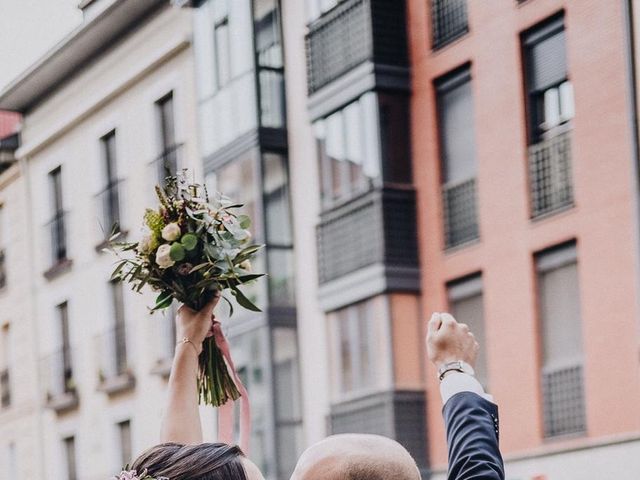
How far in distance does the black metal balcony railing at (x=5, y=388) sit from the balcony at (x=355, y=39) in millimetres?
12037

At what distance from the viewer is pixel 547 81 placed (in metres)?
16.6

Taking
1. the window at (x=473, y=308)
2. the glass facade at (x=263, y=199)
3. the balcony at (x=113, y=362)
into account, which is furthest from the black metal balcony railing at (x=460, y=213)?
the balcony at (x=113, y=362)

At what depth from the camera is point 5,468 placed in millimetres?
31031

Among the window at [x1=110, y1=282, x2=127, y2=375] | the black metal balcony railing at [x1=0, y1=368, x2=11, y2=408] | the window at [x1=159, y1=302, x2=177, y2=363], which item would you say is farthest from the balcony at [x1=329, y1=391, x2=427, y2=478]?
the black metal balcony railing at [x1=0, y1=368, x2=11, y2=408]

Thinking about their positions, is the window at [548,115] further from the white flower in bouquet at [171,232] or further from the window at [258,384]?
the white flower in bouquet at [171,232]

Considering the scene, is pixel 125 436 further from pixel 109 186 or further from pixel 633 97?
pixel 633 97

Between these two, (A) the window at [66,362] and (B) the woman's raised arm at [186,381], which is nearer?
(B) the woman's raised arm at [186,381]

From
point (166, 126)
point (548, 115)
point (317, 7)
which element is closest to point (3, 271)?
point (166, 126)

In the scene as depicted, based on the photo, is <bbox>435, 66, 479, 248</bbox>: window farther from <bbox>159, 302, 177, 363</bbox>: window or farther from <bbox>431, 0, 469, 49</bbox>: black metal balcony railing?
<bbox>159, 302, 177, 363</bbox>: window

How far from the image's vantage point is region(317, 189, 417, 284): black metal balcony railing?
1892 centimetres

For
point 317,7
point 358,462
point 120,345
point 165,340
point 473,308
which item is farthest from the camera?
point 120,345

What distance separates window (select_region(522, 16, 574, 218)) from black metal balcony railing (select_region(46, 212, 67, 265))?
1332 centimetres

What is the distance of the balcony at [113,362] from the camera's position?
83.0ft

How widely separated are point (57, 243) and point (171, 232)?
24934 millimetres
